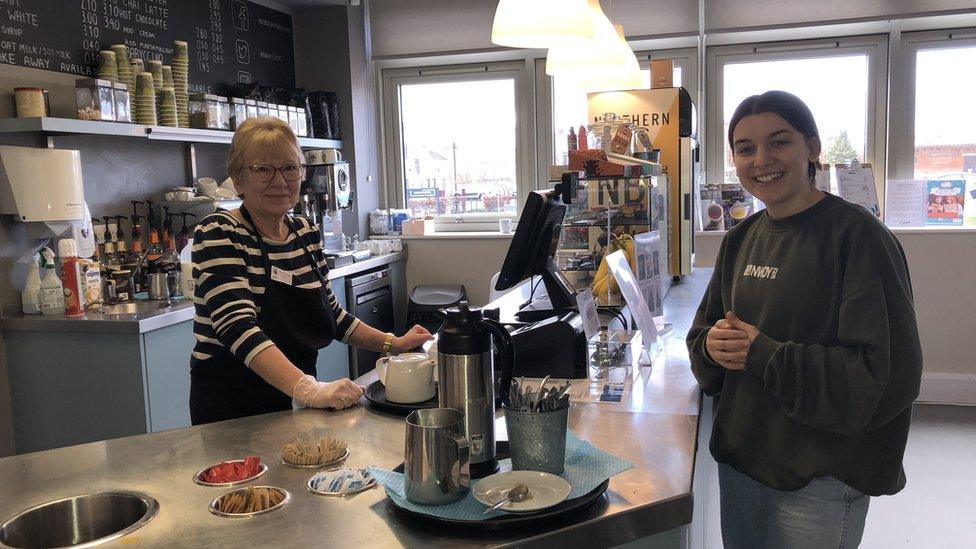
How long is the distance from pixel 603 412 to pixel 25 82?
118 inches

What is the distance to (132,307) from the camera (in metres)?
3.34

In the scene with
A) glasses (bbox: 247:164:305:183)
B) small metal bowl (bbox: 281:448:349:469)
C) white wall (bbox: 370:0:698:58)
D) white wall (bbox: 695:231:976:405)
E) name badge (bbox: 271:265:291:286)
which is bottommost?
white wall (bbox: 695:231:976:405)

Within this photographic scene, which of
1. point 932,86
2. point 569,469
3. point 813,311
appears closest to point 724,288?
point 813,311

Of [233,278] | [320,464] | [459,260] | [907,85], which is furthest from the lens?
[459,260]

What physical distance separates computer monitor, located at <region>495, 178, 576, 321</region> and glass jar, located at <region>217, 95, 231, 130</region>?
238cm

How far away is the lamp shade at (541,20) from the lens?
2.22m

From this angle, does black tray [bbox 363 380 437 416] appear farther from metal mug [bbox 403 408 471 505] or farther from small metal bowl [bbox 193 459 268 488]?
metal mug [bbox 403 408 471 505]

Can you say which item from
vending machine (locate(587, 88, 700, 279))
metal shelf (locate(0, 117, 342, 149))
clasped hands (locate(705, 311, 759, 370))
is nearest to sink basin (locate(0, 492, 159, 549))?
clasped hands (locate(705, 311, 759, 370))

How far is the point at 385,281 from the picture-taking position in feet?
17.0

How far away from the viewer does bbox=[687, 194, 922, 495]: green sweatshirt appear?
137 cm

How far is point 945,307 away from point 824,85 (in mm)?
1633

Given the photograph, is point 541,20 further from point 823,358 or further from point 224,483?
point 224,483

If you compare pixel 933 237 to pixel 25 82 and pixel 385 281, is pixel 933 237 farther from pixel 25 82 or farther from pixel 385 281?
pixel 25 82

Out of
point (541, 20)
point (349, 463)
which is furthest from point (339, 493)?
point (541, 20)
